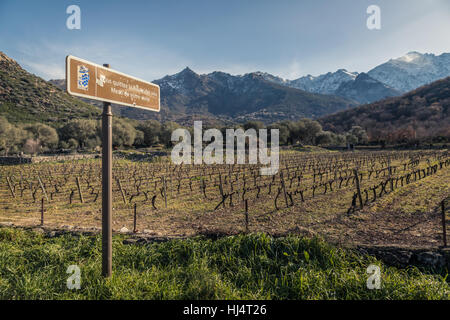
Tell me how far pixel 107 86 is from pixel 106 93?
0.09 metres

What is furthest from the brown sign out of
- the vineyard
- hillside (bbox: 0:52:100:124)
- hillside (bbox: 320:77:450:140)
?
hillside (bbox: 0:52:100:124)

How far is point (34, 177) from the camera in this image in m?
24.8

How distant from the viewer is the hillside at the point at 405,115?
3885 inches

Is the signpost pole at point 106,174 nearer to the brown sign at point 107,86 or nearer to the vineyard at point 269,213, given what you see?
the brown sign at point 107,86

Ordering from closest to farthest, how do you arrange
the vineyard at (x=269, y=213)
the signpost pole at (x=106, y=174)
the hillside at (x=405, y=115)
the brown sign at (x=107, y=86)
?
the brown sign at (x=107, y=86)
the signpost pole at (x=106, y=174)
the vineyard at (x=269, y=213)
the hillside at (x=405, y=115)

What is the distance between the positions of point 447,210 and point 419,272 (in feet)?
28.2

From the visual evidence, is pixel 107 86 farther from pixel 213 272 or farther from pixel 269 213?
pixel 269 213

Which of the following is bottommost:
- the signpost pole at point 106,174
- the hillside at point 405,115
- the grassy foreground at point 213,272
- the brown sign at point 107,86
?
the grassy foreground at point 213,272

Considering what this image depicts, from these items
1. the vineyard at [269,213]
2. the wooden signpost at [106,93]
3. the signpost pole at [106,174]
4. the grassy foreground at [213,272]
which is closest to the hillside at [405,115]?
the vineyard at [269,213]

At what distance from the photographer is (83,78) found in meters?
2.64

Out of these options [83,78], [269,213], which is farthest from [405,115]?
[83,78]

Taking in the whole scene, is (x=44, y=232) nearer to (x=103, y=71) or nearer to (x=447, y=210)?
(x=103, y=71)

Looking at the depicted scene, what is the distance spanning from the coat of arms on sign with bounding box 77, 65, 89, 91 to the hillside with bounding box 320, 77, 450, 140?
96747mm
